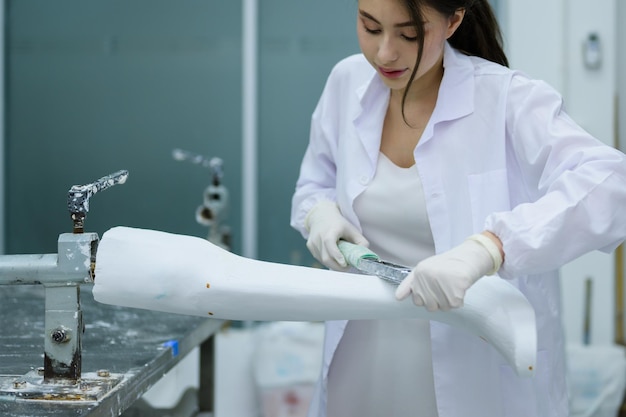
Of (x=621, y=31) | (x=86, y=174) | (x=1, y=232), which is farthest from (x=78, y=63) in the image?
(x=621, y=31)

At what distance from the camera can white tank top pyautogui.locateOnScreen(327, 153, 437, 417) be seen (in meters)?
1.40

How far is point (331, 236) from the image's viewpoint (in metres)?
1.37

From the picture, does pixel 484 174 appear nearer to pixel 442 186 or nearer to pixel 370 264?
pixel 442 186

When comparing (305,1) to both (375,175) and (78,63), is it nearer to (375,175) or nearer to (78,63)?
(78,63)

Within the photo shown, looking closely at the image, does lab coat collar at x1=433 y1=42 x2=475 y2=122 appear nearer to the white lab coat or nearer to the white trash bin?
the white lab coat

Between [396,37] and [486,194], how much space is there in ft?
0.98

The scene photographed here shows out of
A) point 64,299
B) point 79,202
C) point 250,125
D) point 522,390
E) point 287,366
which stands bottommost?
point 287,366

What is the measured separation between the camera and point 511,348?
112 centimetres

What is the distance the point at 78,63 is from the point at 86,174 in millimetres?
523

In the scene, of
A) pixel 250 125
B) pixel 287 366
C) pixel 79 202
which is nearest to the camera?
pixel 79 202

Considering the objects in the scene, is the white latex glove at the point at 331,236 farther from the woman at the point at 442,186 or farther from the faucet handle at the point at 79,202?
Answer: the faucet handle at the point at 79,202

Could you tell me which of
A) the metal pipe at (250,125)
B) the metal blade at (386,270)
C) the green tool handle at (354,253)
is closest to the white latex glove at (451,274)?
the metal blade at (386,270)

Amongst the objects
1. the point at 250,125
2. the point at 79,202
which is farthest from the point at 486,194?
the point at 250,125

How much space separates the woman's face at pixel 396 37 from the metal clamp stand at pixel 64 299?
48 cm
